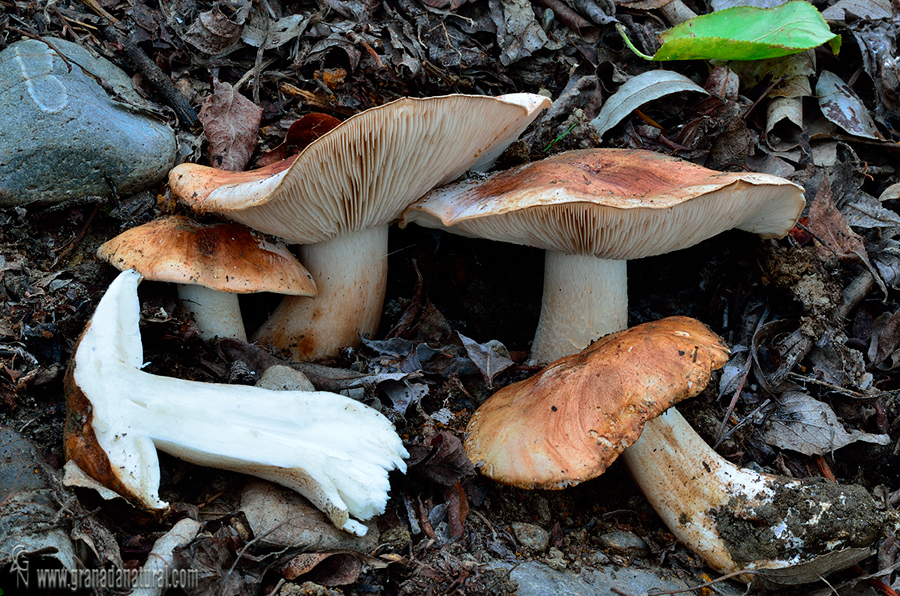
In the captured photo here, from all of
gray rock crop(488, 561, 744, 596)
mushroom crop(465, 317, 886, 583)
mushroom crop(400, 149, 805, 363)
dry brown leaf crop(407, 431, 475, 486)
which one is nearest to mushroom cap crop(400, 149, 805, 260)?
mushroom crop(400, 149, 805, 363)

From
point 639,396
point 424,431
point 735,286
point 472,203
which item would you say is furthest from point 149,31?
point 735,286

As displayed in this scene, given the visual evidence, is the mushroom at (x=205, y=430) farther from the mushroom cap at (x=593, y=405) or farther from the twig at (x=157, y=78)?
the twig at (x=157, y=78)

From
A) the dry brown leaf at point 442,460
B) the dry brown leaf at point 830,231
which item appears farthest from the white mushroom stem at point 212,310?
the dry brown leaf at point 830,231

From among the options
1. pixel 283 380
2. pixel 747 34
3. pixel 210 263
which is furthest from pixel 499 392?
pixel 747 34

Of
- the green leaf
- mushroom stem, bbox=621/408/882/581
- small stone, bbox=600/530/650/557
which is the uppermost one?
the green leaf

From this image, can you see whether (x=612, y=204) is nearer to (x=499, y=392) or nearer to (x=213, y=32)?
(x=499, y=392)

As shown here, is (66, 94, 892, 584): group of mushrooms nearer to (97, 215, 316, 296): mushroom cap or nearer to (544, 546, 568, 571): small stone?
(97, 215, 316, 296): mushroom cap

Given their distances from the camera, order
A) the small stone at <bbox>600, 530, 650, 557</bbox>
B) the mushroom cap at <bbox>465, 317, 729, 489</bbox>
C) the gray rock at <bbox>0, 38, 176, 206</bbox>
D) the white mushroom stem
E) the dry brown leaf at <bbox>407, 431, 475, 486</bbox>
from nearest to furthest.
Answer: the mushroom cap at <bbox>465, 317, 729, 489</bbox>, the dry brown leaf at <bbox>407, 431, 475, 486</bbox>, the small stone at <bbox>600, 530, 650, 557</bbox>, the gray rock at <bbox>0, 38, 176, 206</bbox>, the white mushroom stem
